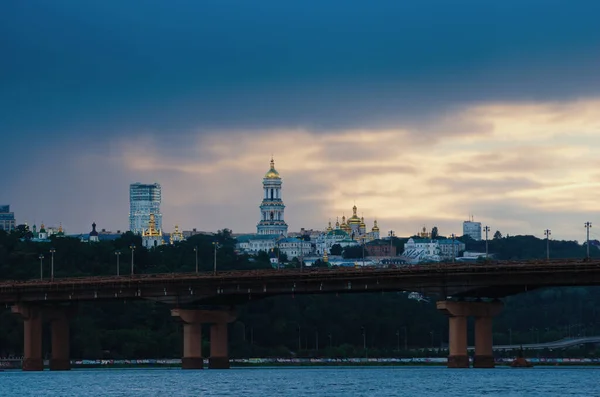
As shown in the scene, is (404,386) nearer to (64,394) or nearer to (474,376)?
(474,376)

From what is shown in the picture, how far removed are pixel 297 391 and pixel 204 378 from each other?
103ft

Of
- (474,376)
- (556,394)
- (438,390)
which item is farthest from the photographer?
(474,376)

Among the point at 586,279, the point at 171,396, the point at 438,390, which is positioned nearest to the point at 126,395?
the point at 171,396

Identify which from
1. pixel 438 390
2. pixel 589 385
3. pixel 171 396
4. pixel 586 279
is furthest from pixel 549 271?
pixel 171 396

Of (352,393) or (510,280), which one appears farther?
(510,280)

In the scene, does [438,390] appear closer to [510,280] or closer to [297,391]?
[297,391]

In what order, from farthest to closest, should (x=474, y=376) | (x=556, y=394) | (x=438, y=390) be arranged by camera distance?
(x=474, y=376)
(x=438, y=390)
(x=556, y=394)

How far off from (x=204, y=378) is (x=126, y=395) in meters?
34.4

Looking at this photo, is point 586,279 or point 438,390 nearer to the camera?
point 438,390

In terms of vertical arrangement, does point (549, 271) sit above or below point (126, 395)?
above

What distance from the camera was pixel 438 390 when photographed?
548 ft

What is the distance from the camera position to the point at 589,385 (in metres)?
177

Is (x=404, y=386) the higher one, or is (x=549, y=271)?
(x=549, y=271)

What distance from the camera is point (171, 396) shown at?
6235 inches
